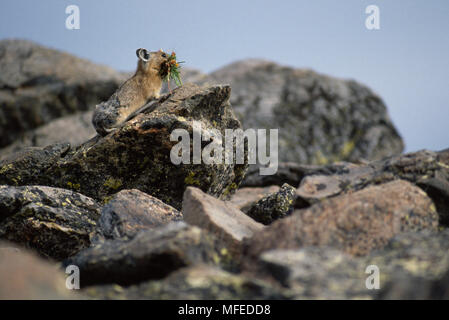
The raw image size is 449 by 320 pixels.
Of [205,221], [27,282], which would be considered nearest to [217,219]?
[205,221]

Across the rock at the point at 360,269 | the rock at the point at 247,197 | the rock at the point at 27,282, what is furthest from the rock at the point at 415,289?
the rock at the point at 247,197

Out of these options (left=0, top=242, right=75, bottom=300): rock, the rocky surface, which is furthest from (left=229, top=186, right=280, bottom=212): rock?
(left=0, top=242, right=75, bottom=300): rock

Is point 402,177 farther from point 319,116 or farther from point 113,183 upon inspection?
point 319,116

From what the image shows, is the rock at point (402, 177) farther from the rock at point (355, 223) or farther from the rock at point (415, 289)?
the rock at point (415, 289)

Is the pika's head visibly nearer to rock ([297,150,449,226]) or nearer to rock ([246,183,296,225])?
rock ([246,183,296,225])
